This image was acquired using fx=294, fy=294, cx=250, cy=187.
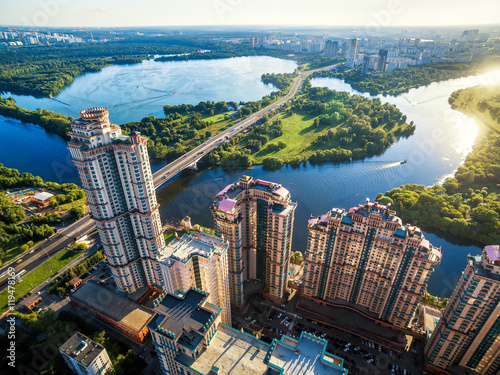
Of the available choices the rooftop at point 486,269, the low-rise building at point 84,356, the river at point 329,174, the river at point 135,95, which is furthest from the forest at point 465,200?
the river at point 135,95

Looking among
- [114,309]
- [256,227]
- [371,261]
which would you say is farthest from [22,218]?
[371,261]

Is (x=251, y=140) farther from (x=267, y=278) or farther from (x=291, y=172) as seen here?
(x=267, y=278)

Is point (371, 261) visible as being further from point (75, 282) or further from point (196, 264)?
point (75, 282)

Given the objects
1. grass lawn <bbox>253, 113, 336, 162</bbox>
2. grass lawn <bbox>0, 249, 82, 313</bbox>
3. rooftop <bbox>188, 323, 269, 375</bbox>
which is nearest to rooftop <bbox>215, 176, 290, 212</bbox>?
rooftop <bbox>188, 323, 269, 375</bbox>

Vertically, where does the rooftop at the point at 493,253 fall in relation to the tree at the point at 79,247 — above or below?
above

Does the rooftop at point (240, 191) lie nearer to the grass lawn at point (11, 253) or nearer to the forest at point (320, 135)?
the grass lawn at point (11, 253)

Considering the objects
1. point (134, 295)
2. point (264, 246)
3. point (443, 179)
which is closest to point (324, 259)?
point (264, 246)

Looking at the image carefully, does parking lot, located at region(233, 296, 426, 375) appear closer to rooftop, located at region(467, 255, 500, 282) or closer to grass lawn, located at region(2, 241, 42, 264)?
rooftop, located at region(467, 255, 500, 282)
